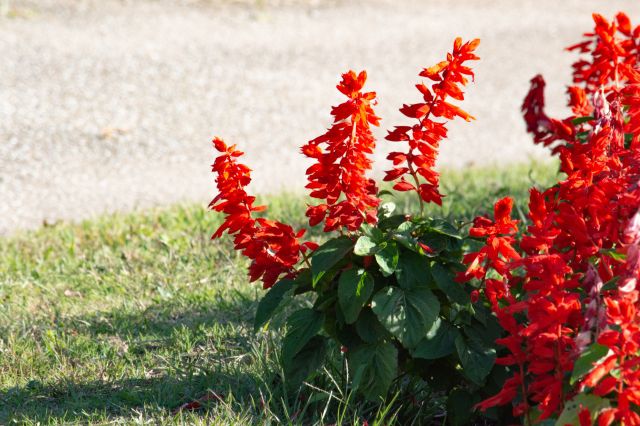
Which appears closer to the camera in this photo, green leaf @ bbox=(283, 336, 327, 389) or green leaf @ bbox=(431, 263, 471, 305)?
green leaf @ bbox=(431, 263, 471, 305)

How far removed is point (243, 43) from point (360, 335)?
21.5ft

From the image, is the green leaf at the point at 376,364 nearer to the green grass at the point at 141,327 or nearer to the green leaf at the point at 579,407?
the green grass at the point at 141,327

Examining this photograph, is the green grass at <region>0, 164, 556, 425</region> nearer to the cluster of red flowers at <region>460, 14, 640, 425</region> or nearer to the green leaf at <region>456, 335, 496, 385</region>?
the green leaf at <region>456, 335, 496, 385</region>

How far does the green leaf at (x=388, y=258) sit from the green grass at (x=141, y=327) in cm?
45

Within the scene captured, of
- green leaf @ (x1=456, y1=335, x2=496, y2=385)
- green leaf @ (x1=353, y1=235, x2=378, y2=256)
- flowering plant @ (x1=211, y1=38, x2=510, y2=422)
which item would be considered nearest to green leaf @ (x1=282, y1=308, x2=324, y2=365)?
flowering plant @ (x1=211, y1=38, x2=510, y2=422)

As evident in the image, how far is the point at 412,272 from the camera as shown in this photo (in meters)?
2.33

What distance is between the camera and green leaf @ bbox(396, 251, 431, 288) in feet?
7.63

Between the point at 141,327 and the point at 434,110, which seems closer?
the point at 434,110

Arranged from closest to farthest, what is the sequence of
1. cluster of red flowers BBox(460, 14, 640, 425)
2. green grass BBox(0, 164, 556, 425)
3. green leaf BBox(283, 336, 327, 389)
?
cluster of red flowers BBox(460, 14, 640, 425), green leaf BBox(283, 336, 327, 389), green grass BBox(0, 164, 556, 425)

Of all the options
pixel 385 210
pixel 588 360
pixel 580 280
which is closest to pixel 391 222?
pixel 385 210

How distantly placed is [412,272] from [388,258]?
78 millimetres

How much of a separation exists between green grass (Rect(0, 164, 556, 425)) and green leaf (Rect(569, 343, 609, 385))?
75cm

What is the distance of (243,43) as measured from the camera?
862 centimetres

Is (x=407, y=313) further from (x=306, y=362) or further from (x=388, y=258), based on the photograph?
(x=306, y=362)
